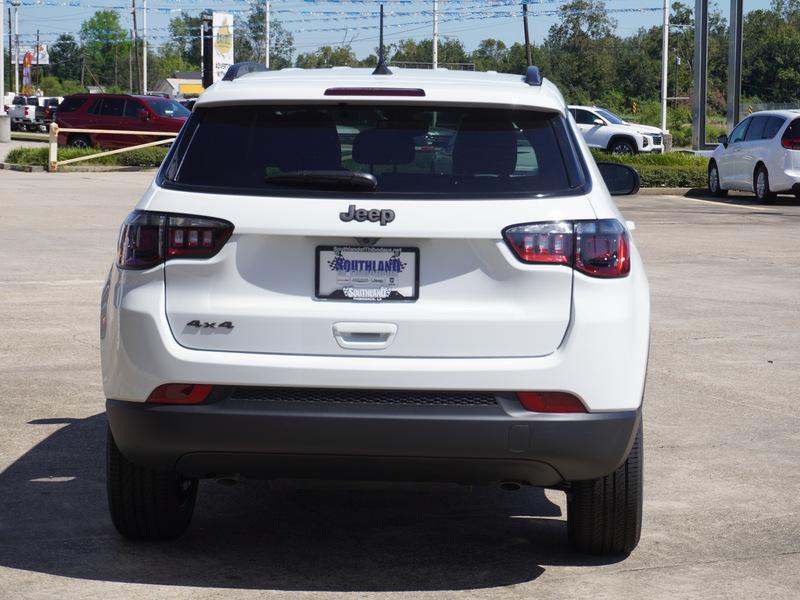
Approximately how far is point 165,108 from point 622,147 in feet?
43.6

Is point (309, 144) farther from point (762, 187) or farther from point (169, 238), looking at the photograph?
point (762, 187)

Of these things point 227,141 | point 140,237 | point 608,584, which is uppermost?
point 227,141

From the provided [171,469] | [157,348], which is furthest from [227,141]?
[171,469]

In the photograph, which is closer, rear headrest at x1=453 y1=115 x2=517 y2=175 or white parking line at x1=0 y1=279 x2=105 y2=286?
rear headrest at x1=453 y1=115 x2=517 y2=175

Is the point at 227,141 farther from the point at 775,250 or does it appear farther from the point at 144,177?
the point at 144,177

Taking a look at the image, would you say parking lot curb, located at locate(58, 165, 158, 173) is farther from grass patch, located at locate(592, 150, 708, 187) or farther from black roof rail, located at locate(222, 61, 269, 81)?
black roof rail, located at locate(222, 61, 269, 81)

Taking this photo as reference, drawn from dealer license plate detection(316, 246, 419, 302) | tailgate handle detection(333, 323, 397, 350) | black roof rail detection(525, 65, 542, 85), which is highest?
black roof rail detection(525, 65, 542, 85)

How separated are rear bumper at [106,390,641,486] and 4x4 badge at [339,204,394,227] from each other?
1.92 ft

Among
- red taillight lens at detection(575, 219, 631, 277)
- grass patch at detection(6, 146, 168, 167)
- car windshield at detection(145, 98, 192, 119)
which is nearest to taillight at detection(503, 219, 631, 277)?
red taillight lens at detection(575, 219, 631, 277)

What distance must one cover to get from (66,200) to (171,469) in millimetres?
20033

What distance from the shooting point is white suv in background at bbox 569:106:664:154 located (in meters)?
41.5

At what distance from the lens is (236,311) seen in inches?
178

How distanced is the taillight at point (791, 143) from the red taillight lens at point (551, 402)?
22.1 m

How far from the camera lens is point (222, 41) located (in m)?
58.6
